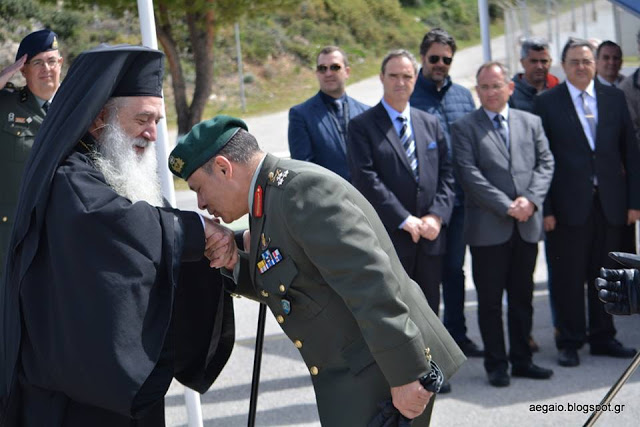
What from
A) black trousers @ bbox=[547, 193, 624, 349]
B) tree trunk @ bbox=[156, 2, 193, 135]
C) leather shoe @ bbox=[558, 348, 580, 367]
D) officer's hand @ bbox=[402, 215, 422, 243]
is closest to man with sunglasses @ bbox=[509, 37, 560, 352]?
black trousers @ bbox=[547, 193, 624, 349]

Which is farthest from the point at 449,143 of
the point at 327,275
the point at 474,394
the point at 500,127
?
the point at 327,275

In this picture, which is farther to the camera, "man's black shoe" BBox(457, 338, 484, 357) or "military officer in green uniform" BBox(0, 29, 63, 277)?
"man's black shoe" BBox(457, 338, 484, 357)

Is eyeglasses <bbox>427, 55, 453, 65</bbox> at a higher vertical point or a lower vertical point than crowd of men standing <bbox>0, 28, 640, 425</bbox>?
higher

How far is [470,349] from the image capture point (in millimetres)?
6535

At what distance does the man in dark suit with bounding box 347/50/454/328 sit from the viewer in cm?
563

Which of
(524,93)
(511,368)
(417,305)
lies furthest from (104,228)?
(524,93)

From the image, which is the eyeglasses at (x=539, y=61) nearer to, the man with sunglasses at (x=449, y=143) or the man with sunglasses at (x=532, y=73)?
the man with sunglasses at (x=532, y=73)

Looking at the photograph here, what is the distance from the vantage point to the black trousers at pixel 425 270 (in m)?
5.71

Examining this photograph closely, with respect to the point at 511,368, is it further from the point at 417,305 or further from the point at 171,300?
the point at 171,300

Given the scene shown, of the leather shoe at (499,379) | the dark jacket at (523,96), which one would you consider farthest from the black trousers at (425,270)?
the dark jacket at (523,96)

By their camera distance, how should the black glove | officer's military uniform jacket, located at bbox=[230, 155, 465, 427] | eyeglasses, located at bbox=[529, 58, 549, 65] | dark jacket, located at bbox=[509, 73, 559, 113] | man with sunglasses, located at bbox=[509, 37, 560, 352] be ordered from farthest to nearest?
eyeglasses, located at bbox=[529, 58, 549, 65]
man with sunglasses, located at bbox=[509, 37, 560, 352]
dark jacket, located at bbox=[509, 73, 559, 113]
the black glove
officer's military uniform jacket, located at bbox=[230, 155, 465, 427]

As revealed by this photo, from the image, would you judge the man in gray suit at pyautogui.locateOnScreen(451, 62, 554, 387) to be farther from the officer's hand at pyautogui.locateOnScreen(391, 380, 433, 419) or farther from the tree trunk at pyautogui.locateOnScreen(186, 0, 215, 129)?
the tree trunk at pyautogui.locateOnScreen(186, 0, 215, 129)

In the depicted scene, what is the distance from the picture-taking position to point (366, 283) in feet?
9.22

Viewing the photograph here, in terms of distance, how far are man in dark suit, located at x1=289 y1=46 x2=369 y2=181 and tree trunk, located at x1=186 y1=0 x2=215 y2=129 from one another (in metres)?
16.5
